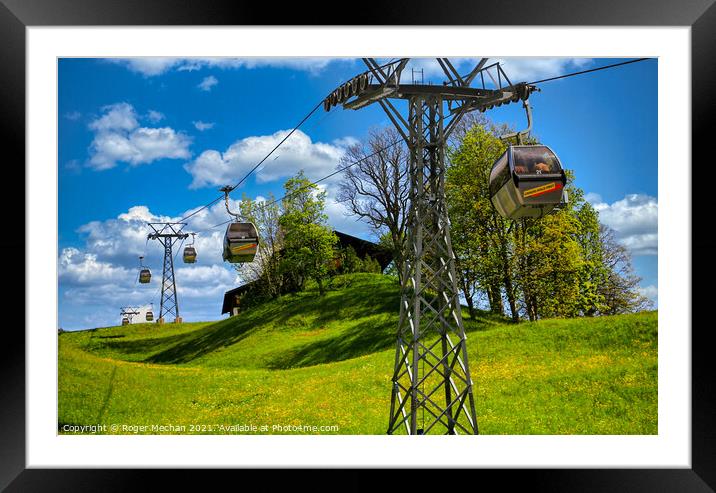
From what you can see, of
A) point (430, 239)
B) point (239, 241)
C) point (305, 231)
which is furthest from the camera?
point (305, 231)

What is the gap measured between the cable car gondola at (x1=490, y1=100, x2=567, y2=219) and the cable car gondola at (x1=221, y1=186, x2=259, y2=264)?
8.15 m

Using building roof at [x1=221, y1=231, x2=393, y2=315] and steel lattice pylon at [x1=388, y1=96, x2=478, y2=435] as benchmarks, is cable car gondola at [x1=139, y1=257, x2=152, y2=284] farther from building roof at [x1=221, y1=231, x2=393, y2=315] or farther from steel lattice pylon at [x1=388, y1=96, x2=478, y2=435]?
steel lattice pylon at [x1=388, y1=96, x2=478, y2=435]

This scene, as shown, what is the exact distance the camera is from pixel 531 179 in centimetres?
1123

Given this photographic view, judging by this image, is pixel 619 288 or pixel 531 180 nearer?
pixel 531 180

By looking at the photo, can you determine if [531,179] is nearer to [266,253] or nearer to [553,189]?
[553,189]

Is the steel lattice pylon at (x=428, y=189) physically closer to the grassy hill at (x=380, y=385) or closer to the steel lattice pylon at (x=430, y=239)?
the steel lattice pylon at (x=430, y=239)

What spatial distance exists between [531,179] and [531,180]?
0.02m

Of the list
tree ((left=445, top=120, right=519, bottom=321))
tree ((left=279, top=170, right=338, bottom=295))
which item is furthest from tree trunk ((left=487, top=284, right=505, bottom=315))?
tree ((left=279, top=170, right=338, bottom=295))

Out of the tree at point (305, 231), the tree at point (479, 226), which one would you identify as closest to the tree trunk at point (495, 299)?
the tree at point (479, 226)

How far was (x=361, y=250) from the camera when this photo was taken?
44312 millimetres

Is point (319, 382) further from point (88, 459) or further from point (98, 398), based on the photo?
point (88, 459)

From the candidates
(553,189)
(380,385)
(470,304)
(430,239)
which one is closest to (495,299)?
(470,304)

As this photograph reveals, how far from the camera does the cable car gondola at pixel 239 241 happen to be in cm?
1788
